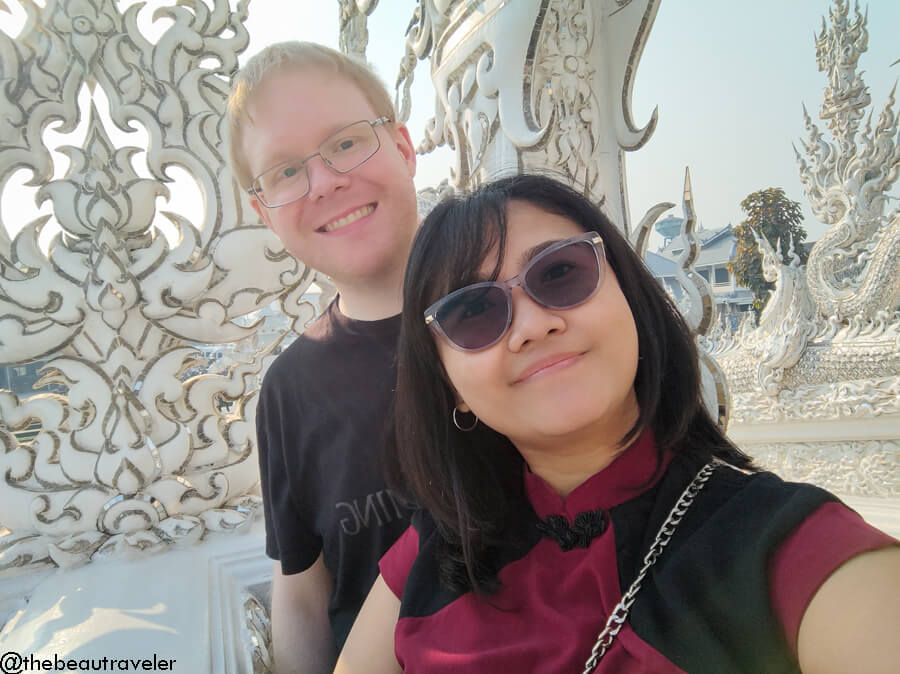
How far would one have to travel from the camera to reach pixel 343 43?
224 cm

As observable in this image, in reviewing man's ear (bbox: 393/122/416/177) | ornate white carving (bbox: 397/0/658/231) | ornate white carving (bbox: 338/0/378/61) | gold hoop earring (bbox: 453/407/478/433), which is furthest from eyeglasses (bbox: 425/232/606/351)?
ornate white carving (bbox: 338/0/378/61)

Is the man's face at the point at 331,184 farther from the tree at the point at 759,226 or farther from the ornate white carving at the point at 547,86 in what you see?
the tree at the point at 759,226

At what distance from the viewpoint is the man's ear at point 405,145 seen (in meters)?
1.17

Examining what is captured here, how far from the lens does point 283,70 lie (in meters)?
1.04

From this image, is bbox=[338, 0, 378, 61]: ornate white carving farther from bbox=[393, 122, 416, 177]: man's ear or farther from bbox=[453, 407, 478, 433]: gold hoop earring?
bbox=[453, 407, 478, 433]: gold hoop earring

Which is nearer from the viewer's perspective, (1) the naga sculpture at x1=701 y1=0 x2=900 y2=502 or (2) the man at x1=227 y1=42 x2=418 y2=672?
(2) the man at x1=227 y1=42 x2=418 y2=672

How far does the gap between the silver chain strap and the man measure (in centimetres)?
59

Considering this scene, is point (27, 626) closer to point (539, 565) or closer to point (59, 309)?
point (59, 309)

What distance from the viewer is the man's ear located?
3.84 feet

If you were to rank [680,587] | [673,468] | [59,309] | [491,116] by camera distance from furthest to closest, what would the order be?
1. [59,309]
2. [491,116]
3. [673,468]
4. [680,587]

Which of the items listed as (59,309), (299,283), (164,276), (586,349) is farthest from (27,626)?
(586,349)

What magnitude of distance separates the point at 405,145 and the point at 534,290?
66 centimetres

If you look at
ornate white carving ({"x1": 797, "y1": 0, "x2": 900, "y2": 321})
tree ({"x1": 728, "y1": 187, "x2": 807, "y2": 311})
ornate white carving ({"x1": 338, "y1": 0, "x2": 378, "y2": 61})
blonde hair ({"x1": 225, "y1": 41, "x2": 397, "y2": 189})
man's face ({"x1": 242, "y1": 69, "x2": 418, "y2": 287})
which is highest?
ornate white carving ({"x1": 338, "y1": 0, "x2": 378, "y2": 61})

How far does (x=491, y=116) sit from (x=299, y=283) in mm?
887
